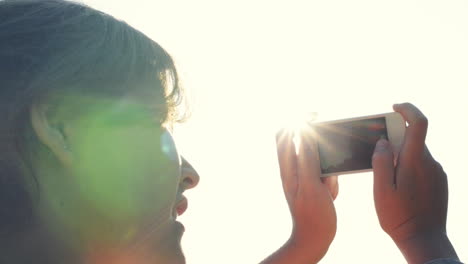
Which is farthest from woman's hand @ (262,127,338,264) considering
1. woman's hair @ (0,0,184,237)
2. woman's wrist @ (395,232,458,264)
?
woman's hair @ (0,0,184,237)

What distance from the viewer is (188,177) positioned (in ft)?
7.91

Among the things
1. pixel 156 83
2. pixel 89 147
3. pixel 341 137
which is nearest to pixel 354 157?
pixel 341 137

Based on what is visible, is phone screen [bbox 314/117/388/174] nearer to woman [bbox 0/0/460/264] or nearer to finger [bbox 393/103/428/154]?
finger [bbox 393/103/428/154]

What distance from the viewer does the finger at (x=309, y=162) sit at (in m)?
2.89

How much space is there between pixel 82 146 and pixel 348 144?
1535 mm

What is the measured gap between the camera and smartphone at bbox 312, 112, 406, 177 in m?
2.83

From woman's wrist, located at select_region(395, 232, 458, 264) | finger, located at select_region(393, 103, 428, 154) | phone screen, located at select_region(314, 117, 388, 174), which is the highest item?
finger, located at select_region(393, 103, 428, 154)

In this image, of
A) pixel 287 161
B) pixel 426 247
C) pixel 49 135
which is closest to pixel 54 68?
pixel 49 135

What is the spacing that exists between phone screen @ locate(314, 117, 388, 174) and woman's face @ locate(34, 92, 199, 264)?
3.36 ft

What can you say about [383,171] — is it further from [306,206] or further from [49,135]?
[49,135]

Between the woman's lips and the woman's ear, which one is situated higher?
the woman's ear

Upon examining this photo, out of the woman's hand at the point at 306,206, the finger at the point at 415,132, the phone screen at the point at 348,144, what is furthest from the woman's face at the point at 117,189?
the finger at the point at 415,132

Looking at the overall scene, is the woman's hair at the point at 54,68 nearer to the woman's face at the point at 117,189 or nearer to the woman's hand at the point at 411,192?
the woman's face at the point at 117,189

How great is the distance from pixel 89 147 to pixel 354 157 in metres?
1.53
